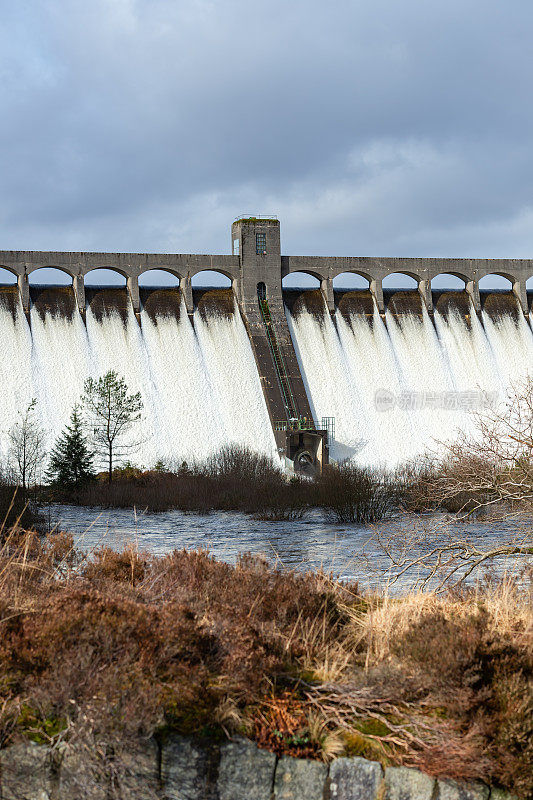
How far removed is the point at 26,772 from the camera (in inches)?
218

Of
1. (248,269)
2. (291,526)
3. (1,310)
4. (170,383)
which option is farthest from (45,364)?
(291,526)

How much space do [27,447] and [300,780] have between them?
99.5 ft

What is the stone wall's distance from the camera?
5480mm

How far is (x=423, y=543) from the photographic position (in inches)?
798

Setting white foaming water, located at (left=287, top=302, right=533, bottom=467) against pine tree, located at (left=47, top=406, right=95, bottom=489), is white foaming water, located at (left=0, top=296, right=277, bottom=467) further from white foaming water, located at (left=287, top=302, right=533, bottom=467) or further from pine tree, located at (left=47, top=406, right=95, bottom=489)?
pine tree, located at (left=47, top=406, right=95, bottom=489)

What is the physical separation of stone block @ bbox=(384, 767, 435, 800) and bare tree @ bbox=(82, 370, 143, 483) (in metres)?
27.6

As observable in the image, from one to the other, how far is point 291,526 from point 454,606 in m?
15.9

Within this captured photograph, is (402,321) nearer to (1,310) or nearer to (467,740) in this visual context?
(1,310)

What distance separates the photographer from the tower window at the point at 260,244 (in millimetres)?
41625

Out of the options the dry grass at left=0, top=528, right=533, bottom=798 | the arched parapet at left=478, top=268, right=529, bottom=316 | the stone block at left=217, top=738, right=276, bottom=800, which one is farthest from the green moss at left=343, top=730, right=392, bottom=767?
the arched parapet at left=478, top=268, right=529, bottom=316

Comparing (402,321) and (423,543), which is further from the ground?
(402,321)

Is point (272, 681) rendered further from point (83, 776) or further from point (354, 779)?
point (83, 776)

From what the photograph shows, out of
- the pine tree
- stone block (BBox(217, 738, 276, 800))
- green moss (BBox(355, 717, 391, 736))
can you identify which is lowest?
stone block (BBox(217, 738, 276, 800))

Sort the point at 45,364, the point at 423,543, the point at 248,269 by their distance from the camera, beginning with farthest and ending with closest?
the point at 248,269 < the point at 45,364 < the point at 423,543
